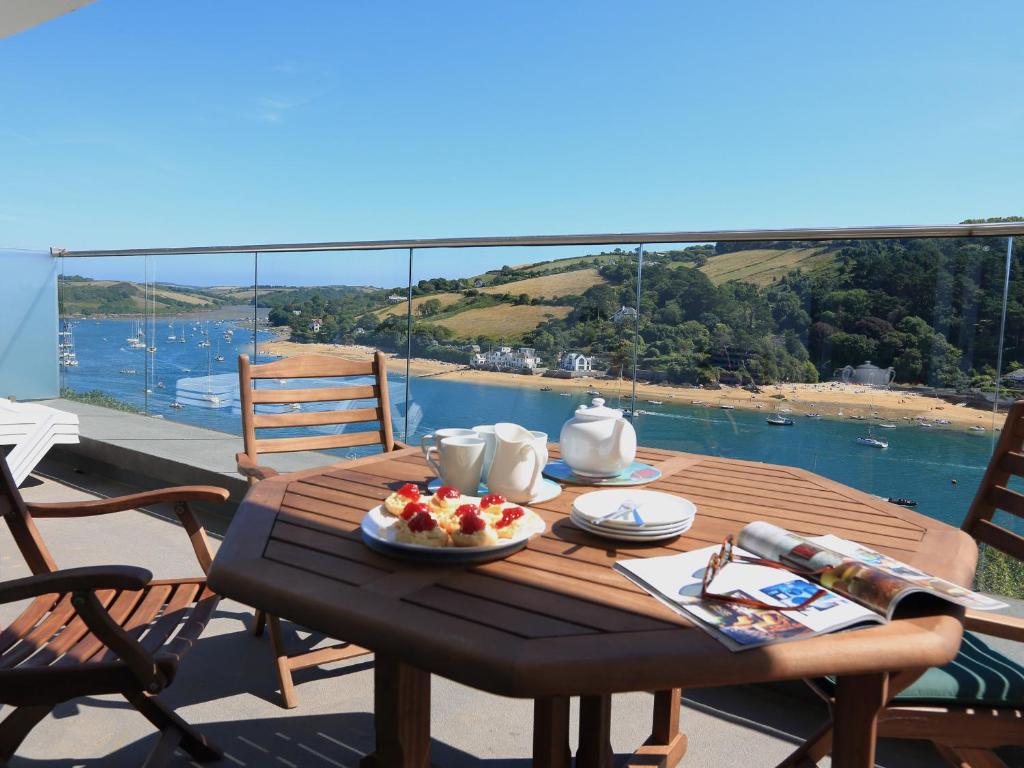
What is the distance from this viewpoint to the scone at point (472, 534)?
103 centimetres

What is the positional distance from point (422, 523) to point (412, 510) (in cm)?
4

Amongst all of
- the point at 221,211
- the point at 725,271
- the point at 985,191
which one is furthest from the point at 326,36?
the point at 985,191

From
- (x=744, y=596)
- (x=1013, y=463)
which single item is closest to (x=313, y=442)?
(x=744, y=596)

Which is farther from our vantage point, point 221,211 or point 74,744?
point 221,211

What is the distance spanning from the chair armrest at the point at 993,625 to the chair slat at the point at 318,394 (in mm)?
1869

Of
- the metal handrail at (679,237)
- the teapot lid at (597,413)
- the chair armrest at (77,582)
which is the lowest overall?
the chair armrest at (77,582)

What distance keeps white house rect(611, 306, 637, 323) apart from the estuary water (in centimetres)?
34

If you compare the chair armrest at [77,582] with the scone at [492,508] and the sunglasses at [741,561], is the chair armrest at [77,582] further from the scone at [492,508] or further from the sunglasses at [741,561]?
the sunglasses at [741,561]

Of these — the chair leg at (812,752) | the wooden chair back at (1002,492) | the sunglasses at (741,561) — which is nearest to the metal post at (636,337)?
the wooden chair back at (1002,492)

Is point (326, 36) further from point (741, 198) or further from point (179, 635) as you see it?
point (179, 635)

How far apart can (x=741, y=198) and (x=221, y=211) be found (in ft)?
92.2

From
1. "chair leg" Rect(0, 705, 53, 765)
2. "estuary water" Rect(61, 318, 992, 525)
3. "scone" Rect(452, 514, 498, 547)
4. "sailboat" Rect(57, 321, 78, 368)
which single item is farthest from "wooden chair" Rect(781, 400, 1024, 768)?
"sailboat" Rect(57, 321, 78, 368)

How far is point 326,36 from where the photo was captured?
2688cm

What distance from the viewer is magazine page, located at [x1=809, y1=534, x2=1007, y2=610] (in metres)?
0.92
